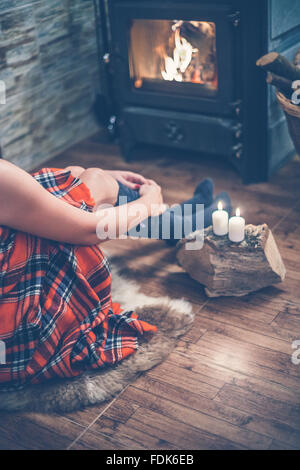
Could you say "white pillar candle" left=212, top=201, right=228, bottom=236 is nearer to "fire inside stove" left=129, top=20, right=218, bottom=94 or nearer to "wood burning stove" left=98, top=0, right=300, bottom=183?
"wood burning stove" left=98, top=0, right=300, bottom=183

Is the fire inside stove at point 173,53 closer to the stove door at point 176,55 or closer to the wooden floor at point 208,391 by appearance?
the stove door at point 176,55

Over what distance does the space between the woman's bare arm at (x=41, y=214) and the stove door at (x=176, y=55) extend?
44.0 inches

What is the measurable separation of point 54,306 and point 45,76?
1.69 m

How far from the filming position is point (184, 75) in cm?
264

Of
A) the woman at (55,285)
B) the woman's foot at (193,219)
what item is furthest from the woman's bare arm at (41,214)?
the woman's foot at (193,219)

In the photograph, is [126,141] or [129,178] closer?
[129,178]

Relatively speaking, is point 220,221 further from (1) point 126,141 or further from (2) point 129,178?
(1) point 126,141

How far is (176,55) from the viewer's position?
8.61 feet

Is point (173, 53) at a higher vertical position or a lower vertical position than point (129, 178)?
higher

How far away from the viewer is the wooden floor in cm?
142

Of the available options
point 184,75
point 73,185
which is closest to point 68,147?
point 184,75

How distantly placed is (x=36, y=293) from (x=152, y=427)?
47cm

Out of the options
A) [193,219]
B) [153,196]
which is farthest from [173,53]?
[153,196]
